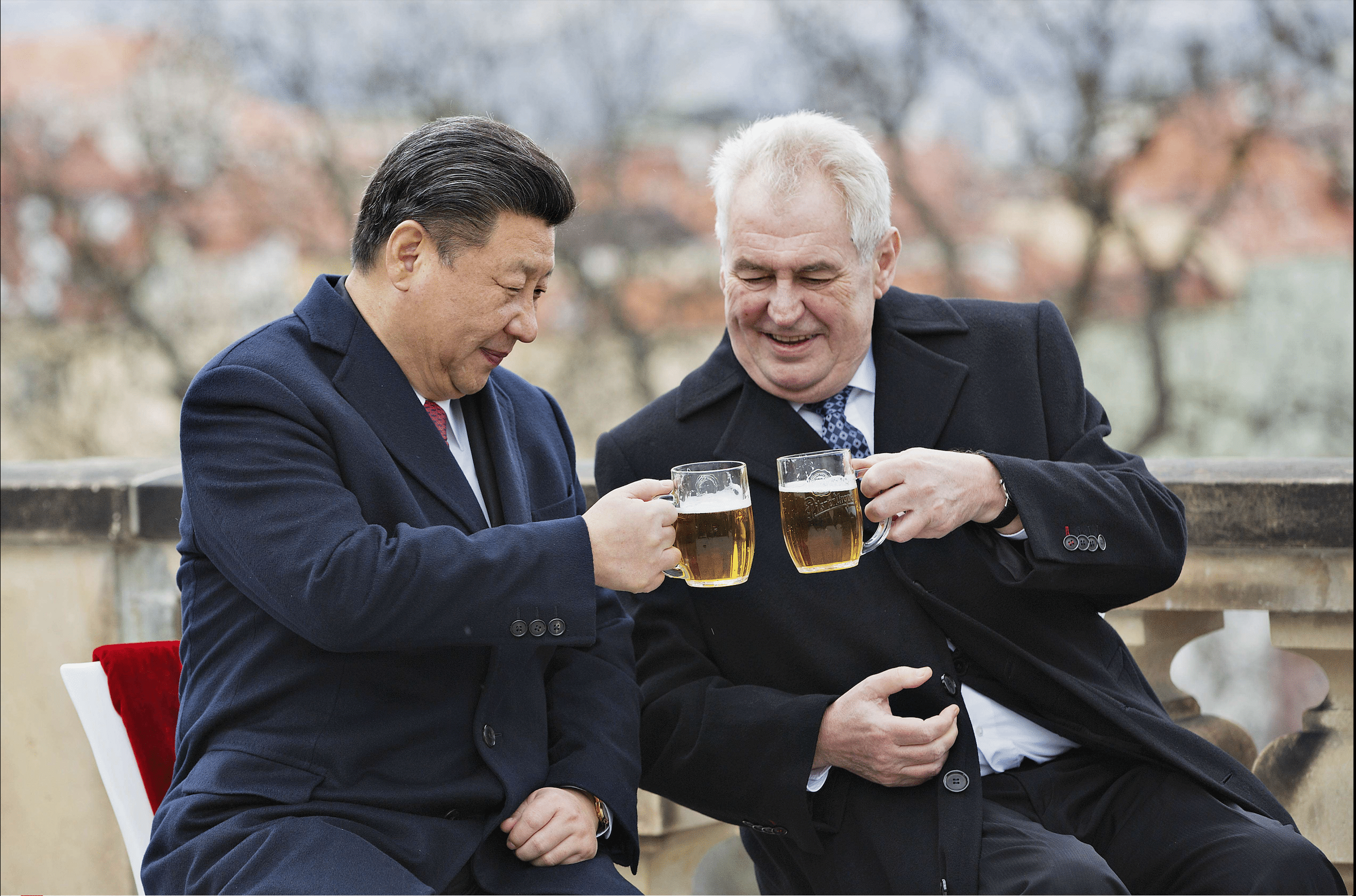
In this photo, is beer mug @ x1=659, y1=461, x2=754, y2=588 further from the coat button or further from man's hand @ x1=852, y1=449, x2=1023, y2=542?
the coat button

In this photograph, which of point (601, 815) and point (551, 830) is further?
point (601, 815)

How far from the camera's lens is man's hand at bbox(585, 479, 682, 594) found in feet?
7.31

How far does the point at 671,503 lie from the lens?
90.6 inches

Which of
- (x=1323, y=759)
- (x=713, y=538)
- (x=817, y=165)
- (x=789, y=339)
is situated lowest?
(x=1323, y=759)

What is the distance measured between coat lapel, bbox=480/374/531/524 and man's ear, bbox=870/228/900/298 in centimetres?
86

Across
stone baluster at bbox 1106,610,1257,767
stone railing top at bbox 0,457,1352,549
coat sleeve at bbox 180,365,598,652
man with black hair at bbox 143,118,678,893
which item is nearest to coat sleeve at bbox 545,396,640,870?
man with black hair at bbox 143,118,678,893

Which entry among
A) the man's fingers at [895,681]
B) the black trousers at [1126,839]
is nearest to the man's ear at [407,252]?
the man's fingers at [895,681]

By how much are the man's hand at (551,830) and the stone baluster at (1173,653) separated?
5.56ft

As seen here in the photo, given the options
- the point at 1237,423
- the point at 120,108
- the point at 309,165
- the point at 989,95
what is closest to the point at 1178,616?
the point at 1237,423

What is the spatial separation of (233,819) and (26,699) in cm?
209

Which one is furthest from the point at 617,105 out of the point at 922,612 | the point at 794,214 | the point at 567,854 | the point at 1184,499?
the point at 567,854

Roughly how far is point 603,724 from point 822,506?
2.11 ft

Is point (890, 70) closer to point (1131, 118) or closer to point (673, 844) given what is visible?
point (1131, 118)

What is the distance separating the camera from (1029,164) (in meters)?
8.46
